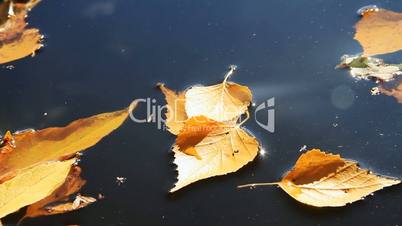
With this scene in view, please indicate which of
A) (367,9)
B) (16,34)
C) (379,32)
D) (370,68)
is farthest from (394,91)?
(16,34)

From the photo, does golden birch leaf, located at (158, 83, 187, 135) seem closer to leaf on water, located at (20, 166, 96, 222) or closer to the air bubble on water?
leaf on water, located at (20, 166, 96, 222)

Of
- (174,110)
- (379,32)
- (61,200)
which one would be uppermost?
(379,32)

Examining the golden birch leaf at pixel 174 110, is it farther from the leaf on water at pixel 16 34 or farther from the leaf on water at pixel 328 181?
the leaf on water at pixel 16 34

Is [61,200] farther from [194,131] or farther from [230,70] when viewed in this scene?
[230,70]

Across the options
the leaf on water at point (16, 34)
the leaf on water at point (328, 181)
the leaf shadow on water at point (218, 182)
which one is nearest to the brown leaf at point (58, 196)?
the leaf shadow on water at point (218, 182)

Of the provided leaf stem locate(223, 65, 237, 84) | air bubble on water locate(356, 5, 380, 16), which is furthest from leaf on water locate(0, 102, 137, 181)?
air bubble on water locate(356, 5, 380, 16)

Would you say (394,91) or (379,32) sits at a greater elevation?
(379,32)
